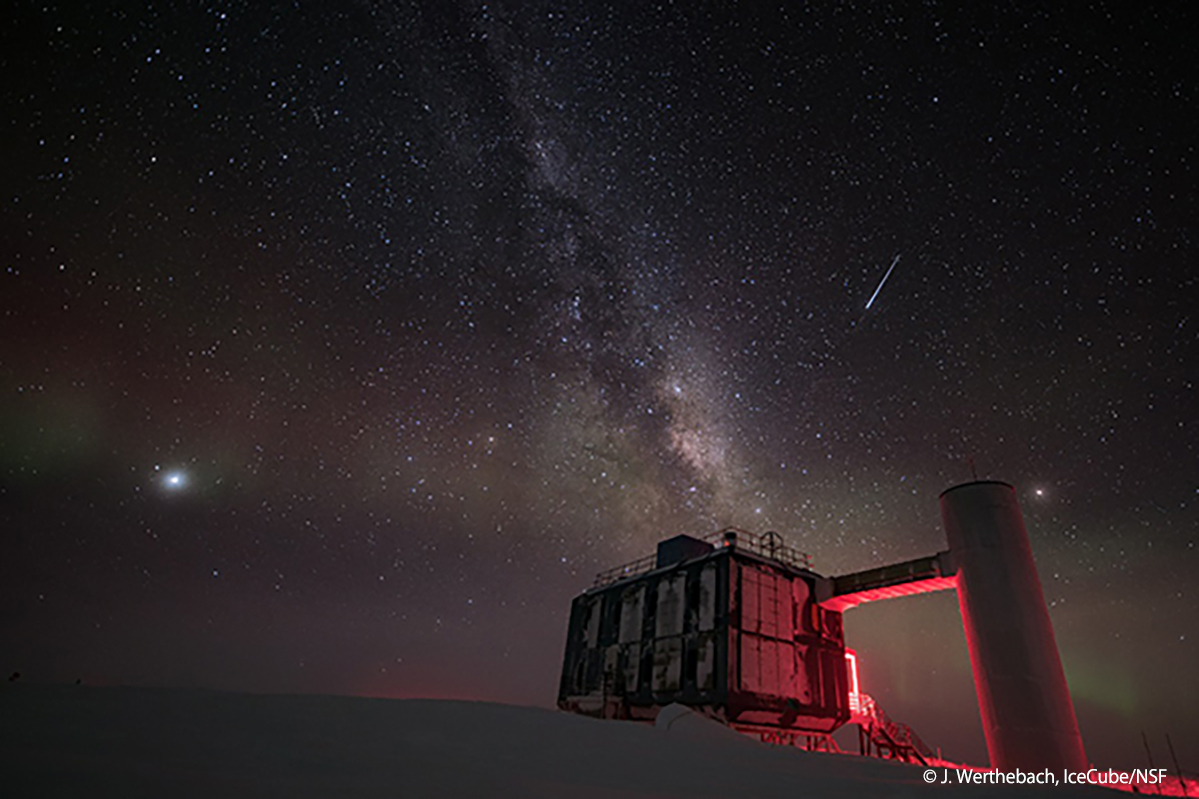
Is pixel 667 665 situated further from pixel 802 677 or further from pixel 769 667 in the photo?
pixel 802 677

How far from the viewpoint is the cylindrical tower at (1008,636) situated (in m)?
17.2

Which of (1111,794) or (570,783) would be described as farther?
(1111,794)

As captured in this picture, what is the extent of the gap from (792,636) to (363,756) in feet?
77.0

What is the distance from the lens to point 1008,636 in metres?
18.5

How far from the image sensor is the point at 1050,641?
18406 mm

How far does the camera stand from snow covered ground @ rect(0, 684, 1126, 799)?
5.05 metres

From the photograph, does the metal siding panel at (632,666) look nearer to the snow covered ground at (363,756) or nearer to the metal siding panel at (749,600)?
the metal siding panel at (749,600)

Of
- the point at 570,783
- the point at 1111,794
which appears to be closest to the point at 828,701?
the point at 1111,794

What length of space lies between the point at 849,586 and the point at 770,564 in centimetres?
356

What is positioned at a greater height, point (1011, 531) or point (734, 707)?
point (1011, 531)

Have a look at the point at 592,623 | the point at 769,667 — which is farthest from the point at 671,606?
the point at 592,623

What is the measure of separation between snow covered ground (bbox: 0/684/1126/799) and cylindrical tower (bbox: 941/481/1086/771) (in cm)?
1139

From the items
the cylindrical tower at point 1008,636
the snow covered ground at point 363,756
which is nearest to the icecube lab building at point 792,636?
the cylindrical tower at point 1008,636

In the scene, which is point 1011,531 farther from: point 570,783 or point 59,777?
point 59,777
